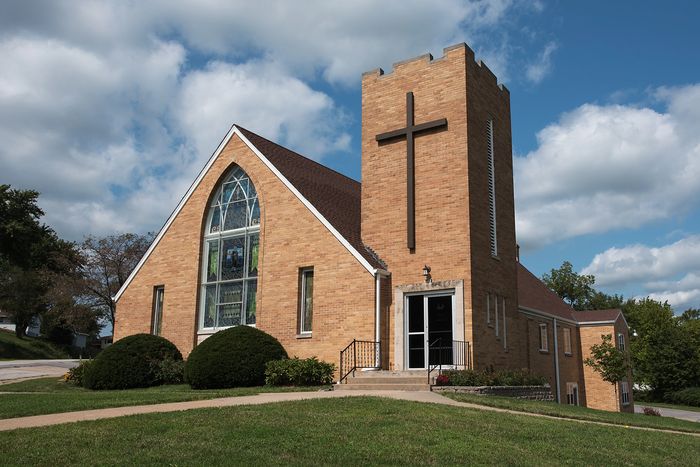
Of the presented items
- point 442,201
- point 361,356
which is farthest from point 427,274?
point 361,356

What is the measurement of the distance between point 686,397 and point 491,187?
26871 millimetres

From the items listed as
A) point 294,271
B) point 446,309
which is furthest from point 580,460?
point 294,271

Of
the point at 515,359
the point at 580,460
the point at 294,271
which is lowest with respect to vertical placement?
the point at 580,460

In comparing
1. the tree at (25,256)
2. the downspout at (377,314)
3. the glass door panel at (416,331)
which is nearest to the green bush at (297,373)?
the downspout at (377,314)

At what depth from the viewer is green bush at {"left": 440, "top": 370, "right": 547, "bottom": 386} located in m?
16.0

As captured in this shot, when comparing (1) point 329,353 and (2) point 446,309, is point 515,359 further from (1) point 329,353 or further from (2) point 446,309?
(1) point 329,353

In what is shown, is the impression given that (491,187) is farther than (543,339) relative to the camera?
No

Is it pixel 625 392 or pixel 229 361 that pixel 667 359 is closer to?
pixel 625 392

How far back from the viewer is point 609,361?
24500mm

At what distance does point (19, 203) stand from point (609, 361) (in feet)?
178

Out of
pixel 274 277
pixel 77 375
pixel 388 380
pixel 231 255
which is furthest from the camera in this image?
pixel 231 255

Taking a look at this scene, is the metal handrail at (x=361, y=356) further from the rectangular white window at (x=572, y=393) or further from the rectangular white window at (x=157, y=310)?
the rectangular white window at (x=572, y=393)

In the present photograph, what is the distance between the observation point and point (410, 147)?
2011cm

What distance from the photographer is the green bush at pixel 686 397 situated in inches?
1531
